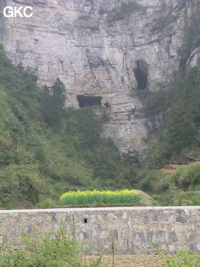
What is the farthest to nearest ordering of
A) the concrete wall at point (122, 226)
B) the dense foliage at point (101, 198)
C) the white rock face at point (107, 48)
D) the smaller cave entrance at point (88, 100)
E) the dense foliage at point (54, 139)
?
1. the smaller cave entrance at point (88, 100)
2. the white rock face at point (107, 48)
3. the dense foliage at point (54, 139)
4. the dense foliage at point (101, 198)
5. the concrete wall at point (122, 226)

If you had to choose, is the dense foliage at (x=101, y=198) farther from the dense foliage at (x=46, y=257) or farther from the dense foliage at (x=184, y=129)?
the dense foliage at (x=184, y=129)

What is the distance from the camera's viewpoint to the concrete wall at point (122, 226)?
483cm

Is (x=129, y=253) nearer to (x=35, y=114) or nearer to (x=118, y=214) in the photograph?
(x=118, y=214)

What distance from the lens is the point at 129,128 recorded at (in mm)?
36406

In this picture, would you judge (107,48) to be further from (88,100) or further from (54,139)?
(54,139)

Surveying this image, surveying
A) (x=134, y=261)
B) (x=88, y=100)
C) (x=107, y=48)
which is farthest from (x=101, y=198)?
(x=107, y=48)

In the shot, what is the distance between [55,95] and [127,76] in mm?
9612

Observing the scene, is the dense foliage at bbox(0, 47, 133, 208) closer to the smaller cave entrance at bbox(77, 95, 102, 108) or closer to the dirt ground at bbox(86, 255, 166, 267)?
the smaller cave entrance at bbox(77, 95, 102, 108)

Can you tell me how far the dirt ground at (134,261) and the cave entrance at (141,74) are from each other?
35195 mm

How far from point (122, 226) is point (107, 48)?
35625 mm

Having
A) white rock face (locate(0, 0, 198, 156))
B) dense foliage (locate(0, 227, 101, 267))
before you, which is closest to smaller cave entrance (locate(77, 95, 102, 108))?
white rock face (locate(0, 0, 198, 156))

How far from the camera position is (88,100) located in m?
38.4

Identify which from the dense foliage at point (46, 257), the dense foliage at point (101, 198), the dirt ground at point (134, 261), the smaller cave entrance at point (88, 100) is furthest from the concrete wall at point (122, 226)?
the smaller cave entrance at point (88, 100)

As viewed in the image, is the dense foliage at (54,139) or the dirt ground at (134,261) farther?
the dense foliage at (54,139)
